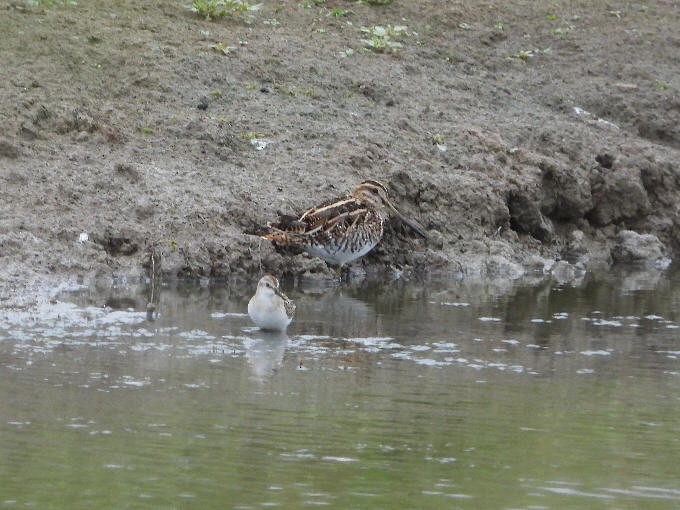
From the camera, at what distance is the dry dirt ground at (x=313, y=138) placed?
12.2 meters

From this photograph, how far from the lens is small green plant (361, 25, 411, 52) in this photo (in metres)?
16.8

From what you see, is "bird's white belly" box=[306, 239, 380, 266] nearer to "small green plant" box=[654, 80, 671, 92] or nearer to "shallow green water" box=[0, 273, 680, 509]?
"shallow green water" box=[0, 273, 680, 509]

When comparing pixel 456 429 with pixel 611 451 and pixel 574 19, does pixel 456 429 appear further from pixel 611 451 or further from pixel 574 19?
pixel 574 19

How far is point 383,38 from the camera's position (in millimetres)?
16938

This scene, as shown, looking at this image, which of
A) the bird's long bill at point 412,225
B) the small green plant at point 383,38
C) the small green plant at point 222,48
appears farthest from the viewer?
the small green plant at point 383,38

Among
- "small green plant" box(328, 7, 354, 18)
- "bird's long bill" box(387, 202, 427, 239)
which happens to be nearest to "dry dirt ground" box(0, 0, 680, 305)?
"small green plant" box(328, 7, 354, 18)

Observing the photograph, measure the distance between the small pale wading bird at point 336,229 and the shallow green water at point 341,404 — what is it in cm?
58

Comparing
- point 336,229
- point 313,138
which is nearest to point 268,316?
point 336,229

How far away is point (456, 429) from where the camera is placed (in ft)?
24.0

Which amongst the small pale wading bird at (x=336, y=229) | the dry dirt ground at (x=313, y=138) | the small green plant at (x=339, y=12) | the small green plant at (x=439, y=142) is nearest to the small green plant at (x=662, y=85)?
the dry dirt ground at (x=313, y=138)

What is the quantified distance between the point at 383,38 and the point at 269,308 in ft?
25.8

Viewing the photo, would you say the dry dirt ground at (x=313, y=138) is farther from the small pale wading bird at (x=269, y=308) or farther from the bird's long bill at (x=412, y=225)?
the small pale wading bird at (x=269, y=308)

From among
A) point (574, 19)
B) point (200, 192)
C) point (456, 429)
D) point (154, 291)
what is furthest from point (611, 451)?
point (574, 19)

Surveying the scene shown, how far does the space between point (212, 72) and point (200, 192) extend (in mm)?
2686
